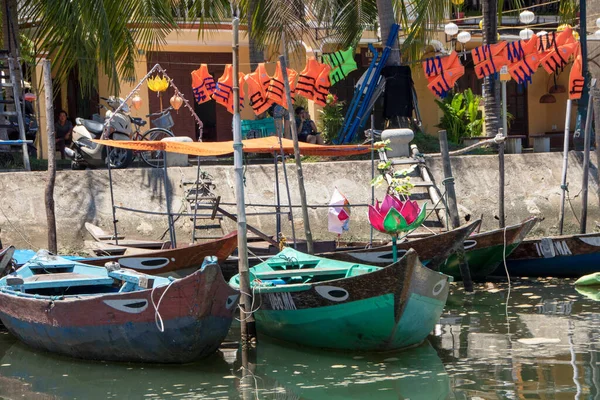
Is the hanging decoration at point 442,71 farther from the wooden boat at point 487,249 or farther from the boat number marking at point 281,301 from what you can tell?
the boat number marking at point 281,301

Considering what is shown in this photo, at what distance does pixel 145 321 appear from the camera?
32.3 ft

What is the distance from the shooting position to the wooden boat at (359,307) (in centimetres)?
997

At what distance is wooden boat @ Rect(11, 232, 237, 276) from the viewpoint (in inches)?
500

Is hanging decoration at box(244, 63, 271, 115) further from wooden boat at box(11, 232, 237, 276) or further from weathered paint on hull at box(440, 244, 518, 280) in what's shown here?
weathered paint on hull at box(440, 244, 518, 280)

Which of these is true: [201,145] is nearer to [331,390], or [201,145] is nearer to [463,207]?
[331,390]

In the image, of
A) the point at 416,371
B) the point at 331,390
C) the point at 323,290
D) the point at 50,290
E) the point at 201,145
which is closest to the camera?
the point at 331,390

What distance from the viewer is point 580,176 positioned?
18.6 metres

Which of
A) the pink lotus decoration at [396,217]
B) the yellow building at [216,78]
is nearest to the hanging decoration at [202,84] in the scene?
the yellow building at [216,78]

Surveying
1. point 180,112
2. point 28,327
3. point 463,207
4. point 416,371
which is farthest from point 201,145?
point 180,112

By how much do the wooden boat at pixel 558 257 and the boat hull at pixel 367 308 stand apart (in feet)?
15.6

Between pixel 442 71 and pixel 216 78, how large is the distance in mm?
7815

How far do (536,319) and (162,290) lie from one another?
15.7 feet

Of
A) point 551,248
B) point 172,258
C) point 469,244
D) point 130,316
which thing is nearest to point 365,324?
point 130,316

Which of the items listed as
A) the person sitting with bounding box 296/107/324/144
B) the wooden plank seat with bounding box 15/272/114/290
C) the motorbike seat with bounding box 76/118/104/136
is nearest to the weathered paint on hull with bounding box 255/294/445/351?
the wooden plank seat with bounding box 15/272/114/290
